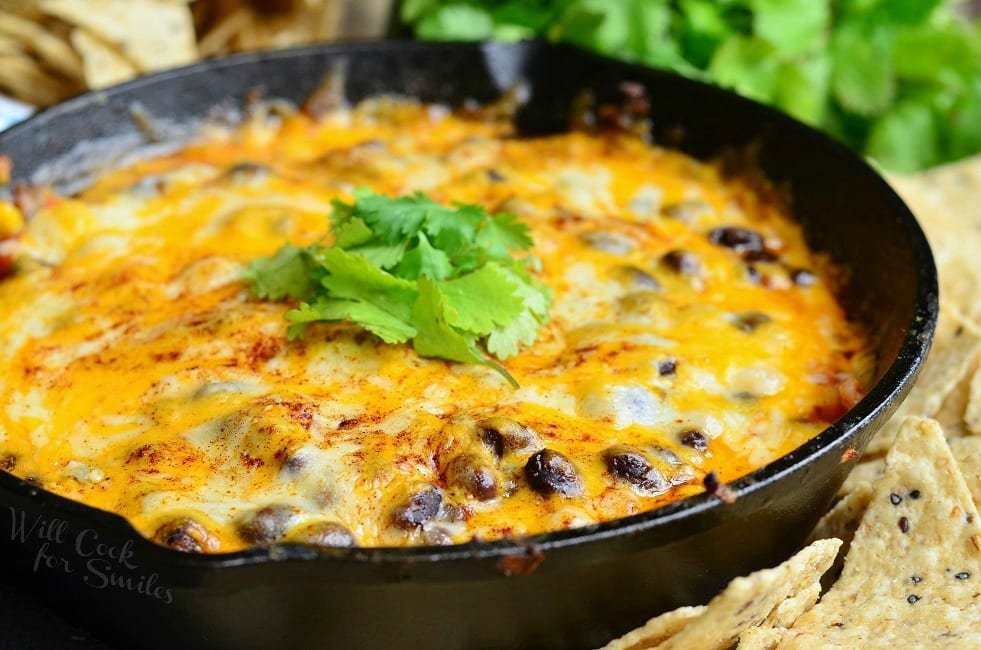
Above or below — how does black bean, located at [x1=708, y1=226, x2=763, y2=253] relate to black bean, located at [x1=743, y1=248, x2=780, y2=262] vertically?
above

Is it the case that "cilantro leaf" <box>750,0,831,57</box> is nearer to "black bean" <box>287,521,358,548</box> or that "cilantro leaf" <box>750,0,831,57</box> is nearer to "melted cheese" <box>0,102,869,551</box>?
"melted cheese" <box>0,102,869,551</box>

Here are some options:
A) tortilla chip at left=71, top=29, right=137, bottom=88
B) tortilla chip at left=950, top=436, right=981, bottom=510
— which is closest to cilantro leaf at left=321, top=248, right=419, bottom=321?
tortilla chip at left=950, top=436, right=981, bottom=510

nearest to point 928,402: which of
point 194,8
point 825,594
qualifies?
point 825,594

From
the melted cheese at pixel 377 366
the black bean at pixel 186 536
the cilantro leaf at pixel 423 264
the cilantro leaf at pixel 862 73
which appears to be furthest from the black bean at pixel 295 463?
the cilantro leaf at pixel 862 73

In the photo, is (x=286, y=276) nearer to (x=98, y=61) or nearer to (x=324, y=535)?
(x=324, y=535)

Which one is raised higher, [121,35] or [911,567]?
[121,35]

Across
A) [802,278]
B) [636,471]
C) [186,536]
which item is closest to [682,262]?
[802,278]

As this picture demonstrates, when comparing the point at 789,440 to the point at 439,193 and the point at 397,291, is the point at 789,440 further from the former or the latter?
the point at 439,193
